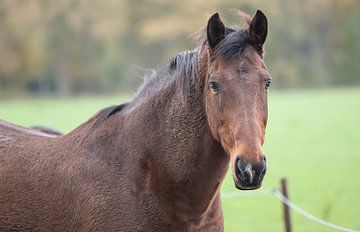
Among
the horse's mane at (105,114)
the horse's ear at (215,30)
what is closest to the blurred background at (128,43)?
the horse's mane at (105,114)

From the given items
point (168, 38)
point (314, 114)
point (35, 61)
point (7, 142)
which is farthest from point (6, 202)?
point (168, 38)

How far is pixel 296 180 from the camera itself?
13242 mm

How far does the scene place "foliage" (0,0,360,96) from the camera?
56375 mm

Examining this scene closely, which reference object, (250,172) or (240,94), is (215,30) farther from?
(250,172)

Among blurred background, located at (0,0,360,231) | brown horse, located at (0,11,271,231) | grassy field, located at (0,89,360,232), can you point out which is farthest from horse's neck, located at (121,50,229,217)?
blurred background, located at (0,0,360,231)

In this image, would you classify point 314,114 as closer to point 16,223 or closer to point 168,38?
point 16,223

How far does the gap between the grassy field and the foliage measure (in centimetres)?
2823

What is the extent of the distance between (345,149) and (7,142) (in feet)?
44.9

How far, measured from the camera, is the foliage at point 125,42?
5638 centimetres

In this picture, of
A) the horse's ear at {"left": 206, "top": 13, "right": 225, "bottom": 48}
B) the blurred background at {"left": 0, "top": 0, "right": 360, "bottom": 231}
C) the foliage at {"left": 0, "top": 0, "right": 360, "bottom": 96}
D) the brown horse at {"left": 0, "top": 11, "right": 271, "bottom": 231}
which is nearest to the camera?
the brown horse at {"left": 0, "top": 11, "right": 271, "bottom": 231}

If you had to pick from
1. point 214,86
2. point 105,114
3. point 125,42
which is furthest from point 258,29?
point 125,42

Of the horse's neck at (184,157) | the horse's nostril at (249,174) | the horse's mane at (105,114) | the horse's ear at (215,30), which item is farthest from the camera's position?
the horse's mane at (105,114)

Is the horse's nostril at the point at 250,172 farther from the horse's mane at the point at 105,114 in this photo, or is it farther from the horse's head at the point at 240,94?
the horse's mane at the point at 105,114

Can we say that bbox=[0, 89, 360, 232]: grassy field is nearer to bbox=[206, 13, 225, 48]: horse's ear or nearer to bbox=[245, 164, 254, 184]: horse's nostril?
bbox=[206, 13, 225, 48]: horse's ear
